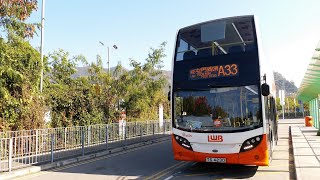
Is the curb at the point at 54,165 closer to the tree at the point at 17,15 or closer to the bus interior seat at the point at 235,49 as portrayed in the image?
the tree at the point at 17,15

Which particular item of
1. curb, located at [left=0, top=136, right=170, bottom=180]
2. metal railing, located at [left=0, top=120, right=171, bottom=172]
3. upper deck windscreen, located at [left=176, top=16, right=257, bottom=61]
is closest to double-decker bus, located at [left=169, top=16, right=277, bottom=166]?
upper deck windscreen, located at [left=176, top=16, right=257, bottom=61]

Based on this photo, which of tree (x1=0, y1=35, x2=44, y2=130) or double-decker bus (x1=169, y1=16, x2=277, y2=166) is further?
tree (x1=0, y1=35, x2=44, y2=130)

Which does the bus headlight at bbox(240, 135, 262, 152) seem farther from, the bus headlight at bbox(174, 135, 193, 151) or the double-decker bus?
the bus headlight at bbox(174, 135, 193, 151)

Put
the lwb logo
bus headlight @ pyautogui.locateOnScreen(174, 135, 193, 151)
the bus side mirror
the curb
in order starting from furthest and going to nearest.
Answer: the curb, bus headlight @ pyautogui.locateOnScreen(174, 135, 193, 151), the lwb logo, the bus side mirror

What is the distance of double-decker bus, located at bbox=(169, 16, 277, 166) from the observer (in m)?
8.90

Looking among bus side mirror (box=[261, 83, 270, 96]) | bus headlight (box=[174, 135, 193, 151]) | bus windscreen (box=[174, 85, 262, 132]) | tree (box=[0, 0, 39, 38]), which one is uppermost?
tree (box=[0, 0, 39, 38])

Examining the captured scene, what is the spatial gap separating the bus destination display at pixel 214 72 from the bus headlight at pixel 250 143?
5.87 ft

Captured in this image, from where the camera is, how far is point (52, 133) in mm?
12453

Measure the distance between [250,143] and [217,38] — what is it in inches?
125

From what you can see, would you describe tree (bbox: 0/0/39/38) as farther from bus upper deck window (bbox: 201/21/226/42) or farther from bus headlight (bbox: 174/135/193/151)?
bus headlight (bbox: 174/135/193/151)

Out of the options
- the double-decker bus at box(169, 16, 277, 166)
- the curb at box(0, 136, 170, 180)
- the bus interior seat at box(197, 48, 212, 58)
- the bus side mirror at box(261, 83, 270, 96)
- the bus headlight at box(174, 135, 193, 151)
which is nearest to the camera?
the bus side mirror at box(261, 83, 270, 96)

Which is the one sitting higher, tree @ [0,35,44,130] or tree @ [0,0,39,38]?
tree @ [0,0,39,38]

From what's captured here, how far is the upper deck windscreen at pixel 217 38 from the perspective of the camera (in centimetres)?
937

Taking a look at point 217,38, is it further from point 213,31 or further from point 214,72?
point 214,72
